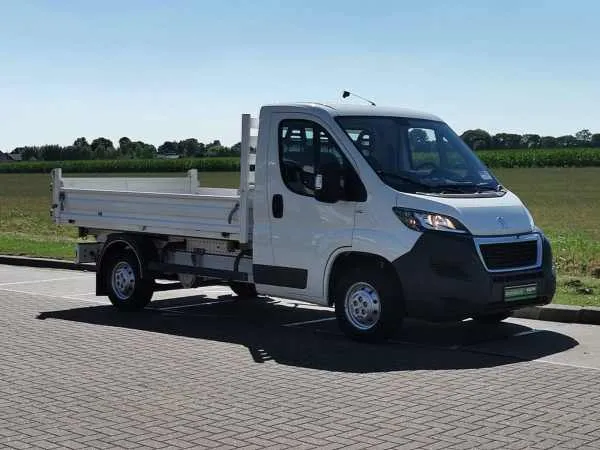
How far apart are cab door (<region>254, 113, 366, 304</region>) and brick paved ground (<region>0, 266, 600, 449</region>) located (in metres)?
0.63

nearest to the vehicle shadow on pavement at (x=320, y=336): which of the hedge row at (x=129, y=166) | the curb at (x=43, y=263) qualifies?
the curb at (x=43, y=263)

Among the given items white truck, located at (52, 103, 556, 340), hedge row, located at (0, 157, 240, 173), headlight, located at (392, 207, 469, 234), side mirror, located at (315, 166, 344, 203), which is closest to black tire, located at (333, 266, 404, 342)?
white truck, located at (52, 103, 556, 340)

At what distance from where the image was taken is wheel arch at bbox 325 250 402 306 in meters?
9.66

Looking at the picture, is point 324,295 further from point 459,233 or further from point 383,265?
point 459,233

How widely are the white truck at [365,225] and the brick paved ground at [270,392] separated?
529 mm

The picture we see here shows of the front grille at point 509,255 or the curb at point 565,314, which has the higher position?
the front grille at point 509,255

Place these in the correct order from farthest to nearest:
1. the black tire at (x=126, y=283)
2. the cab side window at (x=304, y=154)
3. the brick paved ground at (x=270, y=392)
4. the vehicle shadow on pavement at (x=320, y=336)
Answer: the black tire at (x=126, y=283) → the cab side window at (x=304, y=154) → the vehicle shadow on pavement at (x=320, y=336) → the brick paved ground at (x=270, y=392)

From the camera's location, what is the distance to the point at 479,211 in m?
9.43

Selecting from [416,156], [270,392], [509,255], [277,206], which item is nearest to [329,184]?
[277,206]

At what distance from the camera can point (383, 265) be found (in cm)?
970

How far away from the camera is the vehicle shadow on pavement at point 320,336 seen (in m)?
8.91

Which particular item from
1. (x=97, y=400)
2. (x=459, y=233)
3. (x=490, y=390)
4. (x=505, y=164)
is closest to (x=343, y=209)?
(x=459, y=233)

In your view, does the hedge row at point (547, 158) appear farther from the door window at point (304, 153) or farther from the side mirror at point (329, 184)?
the side mirror at point (329, 184)

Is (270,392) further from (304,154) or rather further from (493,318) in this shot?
(493,318)
